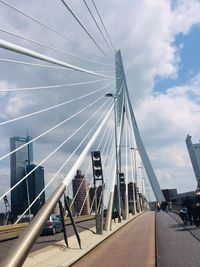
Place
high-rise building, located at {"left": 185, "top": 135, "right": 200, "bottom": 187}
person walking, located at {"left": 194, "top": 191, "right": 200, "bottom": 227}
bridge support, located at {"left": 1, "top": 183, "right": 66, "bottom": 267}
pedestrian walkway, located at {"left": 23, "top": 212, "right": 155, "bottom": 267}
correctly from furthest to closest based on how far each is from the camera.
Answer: high-rise building, located at {"left": 185, "top": 135, "right": 200, "bottom": 187} → person walking, located at {"left": 194, "top": 191, "right": 200, "bottom": 227} → pedestrian walkway, located at {"left": 23, "top": 212, "right": 155, "bottom": 267} → bridge support, located at {"left": 1, "top": 183, "right": 66, "bottom": 267}

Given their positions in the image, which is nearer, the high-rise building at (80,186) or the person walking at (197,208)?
the person walking at (197,208)

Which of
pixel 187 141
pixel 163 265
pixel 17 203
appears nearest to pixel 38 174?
pixel 17 203

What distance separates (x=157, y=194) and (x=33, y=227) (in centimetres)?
6154

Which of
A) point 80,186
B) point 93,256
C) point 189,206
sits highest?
point 80,186

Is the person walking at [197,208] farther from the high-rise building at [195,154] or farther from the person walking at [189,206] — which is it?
the high-rise building at [195,154]

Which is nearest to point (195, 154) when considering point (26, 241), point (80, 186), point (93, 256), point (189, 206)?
point (80, 186)

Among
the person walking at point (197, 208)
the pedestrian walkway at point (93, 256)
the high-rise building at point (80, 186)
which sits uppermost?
the high-rise building at point (80, 186)

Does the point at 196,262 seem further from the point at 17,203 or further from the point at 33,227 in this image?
the point at 17,203

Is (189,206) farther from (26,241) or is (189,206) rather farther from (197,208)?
(26,241)

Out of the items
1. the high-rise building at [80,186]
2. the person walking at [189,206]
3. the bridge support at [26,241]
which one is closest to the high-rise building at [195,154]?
the high-rise building at [80,186]

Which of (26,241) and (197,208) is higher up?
(197,208)

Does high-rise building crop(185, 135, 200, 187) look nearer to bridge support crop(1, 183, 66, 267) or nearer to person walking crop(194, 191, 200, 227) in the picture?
person walking crop(194, 191, 200, 227)

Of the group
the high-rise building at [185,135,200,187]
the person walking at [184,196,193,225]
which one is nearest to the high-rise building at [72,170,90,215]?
the person walking at [184,196,193,225]

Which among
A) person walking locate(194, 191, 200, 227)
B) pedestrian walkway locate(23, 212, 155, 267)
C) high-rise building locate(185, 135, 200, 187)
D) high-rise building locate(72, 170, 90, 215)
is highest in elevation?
high-rise building locate(185, 135, 200, 187)
